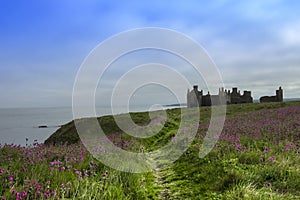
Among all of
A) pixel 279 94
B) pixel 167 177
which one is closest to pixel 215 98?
pixel 279 94

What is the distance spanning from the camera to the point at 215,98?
1933 inches

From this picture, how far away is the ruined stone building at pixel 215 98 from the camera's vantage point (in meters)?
47.7

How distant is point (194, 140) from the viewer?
12578mm

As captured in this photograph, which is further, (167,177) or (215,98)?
(215,98)

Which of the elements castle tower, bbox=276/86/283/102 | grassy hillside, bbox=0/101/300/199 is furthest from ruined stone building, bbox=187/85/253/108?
grassy hillside, bbox=0/101/300/199

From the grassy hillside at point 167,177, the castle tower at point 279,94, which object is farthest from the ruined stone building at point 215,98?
the grassy hillside at point 167,177

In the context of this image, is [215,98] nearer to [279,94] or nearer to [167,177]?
[279,94]

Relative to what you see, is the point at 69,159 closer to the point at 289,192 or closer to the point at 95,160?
the point at 95,160

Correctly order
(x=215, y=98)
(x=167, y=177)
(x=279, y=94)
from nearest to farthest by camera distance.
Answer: (x=167, y=177)
(x=215, y=98)
(x=279, y=94)

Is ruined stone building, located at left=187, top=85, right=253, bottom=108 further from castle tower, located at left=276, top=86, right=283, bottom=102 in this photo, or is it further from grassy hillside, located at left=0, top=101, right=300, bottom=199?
grassy hillside, located at left=0, top=101, right=300, bottom=199

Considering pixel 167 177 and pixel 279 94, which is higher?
pixel 279 94

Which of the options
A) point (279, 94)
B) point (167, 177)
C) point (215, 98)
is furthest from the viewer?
point (279, 94)

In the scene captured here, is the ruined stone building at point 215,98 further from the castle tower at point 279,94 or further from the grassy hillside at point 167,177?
the grassy hillside at point 167,177

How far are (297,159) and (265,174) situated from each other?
6.03 feet
